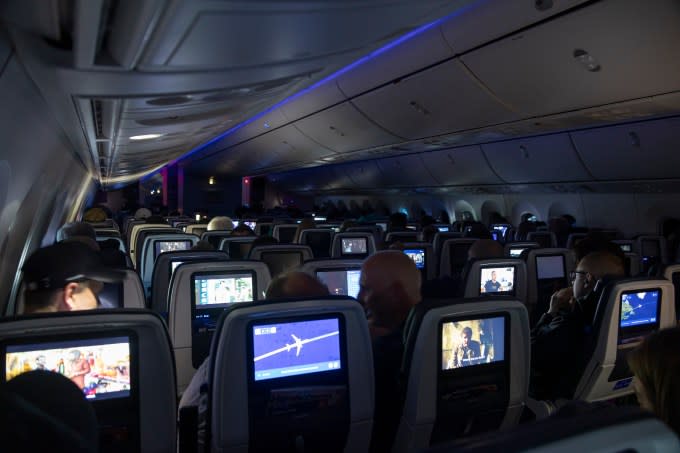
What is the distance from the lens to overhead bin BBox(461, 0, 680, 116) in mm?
5109

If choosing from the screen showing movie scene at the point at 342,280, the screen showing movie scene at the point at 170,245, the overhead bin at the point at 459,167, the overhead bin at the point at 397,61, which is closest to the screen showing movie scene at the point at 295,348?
the screen showing movie scene at the point at 342,280

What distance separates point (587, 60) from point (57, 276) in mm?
5455

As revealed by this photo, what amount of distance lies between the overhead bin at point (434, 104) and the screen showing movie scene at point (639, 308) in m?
4.59

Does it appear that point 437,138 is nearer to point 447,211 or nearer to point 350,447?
point 447,211

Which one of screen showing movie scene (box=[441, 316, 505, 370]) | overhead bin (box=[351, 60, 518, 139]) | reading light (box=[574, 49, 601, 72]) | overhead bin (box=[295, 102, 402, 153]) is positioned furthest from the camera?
overhead bin (box=[295, 102, 402, 153])

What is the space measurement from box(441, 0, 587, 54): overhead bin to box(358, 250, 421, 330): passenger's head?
10.8ft

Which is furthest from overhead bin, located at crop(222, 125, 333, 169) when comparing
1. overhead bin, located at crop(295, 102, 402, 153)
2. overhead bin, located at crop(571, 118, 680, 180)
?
overhead bin, located at crop(571, 118, 680, 180)

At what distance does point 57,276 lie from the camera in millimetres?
2609

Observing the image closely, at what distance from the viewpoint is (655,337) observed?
4.92ft

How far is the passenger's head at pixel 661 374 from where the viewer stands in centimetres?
137

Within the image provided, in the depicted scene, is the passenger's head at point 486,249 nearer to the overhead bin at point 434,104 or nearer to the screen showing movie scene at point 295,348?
the overhead bin at point 434,104

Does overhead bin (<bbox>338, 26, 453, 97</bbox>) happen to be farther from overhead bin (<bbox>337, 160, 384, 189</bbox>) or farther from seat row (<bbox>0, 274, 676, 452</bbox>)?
overhead bin (<bbox>337, 160, 384, 189</bbox>)

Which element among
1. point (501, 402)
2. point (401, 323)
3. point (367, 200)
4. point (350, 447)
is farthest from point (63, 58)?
point (367, 200)

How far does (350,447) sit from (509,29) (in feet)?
15.7
